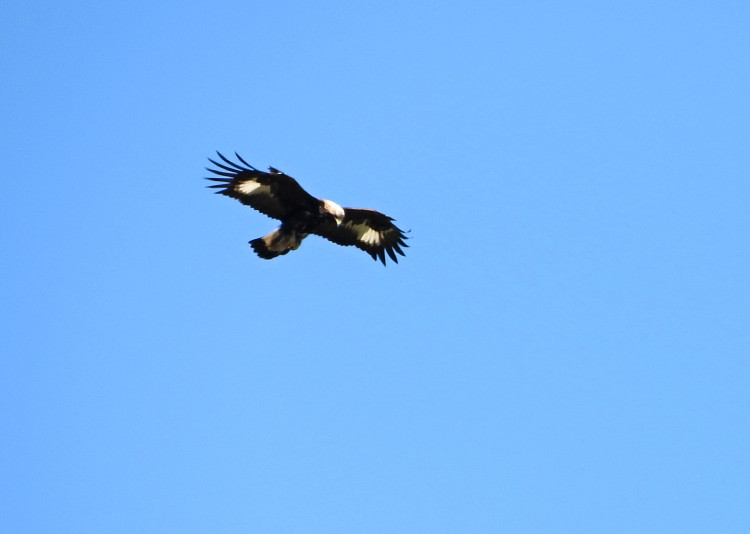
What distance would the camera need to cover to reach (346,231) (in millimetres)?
20125

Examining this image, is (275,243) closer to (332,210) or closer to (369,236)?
(332,210)

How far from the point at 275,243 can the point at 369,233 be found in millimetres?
2493

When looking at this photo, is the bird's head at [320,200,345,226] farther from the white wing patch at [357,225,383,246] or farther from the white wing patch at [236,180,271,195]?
the white wing patch at [357,225,383,246]

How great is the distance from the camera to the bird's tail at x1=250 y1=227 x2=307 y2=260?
18.2 metres

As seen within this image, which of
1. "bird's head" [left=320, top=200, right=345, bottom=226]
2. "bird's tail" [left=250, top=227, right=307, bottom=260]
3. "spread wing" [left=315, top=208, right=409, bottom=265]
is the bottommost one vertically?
"bird's tail" [left=250, top=227, right=307, bottom=260]

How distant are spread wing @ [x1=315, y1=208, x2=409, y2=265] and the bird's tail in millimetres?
1119

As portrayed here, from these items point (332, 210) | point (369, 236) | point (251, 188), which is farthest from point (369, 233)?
point (251, 188)

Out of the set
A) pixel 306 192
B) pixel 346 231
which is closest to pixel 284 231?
pixel 306 192

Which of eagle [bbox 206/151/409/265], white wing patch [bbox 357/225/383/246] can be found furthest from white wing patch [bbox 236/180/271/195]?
white wing patch [bbox 357/225/383/246]

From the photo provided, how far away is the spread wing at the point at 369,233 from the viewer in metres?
19.7

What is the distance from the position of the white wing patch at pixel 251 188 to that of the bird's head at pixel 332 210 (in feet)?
2.90

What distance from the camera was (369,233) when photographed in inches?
800

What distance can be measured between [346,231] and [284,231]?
1.96 metres

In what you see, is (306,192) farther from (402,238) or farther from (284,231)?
(402,238)
